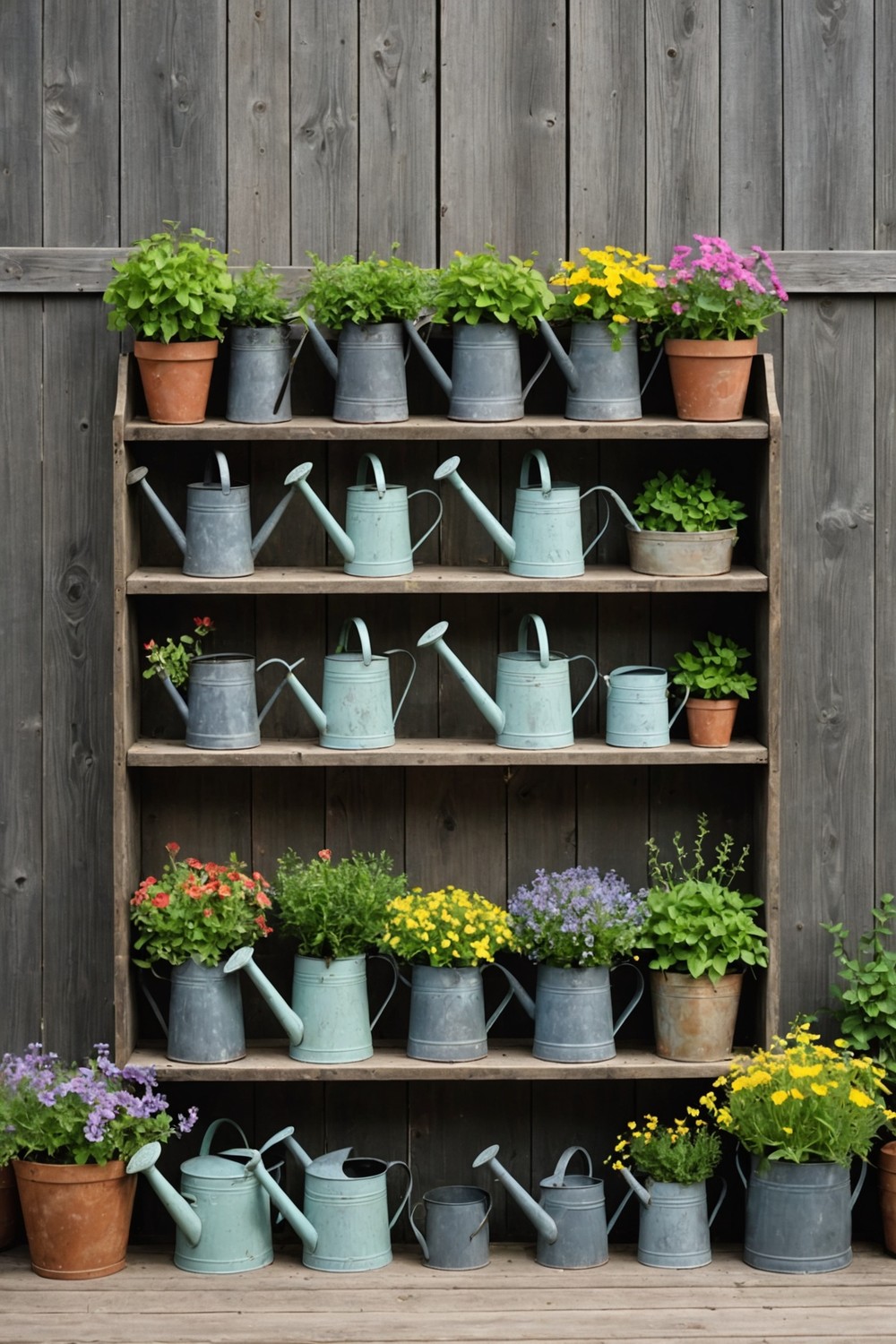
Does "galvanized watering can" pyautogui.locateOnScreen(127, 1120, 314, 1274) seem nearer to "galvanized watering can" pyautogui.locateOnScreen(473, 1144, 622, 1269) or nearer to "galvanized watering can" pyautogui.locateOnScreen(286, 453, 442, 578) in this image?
"galvanized watering can" pyautogui.locateOnScreen(473, 1144, 622, 1269)

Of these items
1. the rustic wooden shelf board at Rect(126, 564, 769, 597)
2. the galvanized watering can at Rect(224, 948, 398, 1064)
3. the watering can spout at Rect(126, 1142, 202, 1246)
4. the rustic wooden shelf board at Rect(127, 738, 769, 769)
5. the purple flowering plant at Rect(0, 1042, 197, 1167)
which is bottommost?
the watering can spout at Rect(126, 1142, 202, 1246)

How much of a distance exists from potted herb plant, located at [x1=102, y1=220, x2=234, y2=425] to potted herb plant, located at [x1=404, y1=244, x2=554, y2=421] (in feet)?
1.26

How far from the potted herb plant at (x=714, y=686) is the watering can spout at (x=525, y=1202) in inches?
35.1

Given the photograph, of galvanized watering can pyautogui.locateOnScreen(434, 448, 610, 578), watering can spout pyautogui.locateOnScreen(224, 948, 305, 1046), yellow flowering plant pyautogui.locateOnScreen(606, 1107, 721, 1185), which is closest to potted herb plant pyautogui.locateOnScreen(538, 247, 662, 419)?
galvanized watering can pyautogui.locateOnScreen(434, 448, 610, 578)

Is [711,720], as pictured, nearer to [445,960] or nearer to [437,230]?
[445,960]

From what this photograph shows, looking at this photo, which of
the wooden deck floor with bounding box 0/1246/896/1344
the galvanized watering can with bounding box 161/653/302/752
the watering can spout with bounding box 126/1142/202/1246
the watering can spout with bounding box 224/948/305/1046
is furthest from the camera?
the galvanized watering can with bounding box 161/653/302/752

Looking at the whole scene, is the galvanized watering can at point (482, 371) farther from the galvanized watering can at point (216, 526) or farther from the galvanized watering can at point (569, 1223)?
the galvanized watering can at point (569, 1223)

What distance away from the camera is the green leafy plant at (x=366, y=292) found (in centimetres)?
314

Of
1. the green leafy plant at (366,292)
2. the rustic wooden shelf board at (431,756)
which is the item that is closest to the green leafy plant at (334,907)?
the rustic wooden shelf board at (431,756)

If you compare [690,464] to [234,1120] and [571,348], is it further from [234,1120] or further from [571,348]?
[234,1120]

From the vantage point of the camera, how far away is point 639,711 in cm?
324

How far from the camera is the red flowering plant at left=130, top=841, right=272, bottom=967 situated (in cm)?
317

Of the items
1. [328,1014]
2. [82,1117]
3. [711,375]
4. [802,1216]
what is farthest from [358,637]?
[802,1216]

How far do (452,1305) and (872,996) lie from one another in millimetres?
1023
